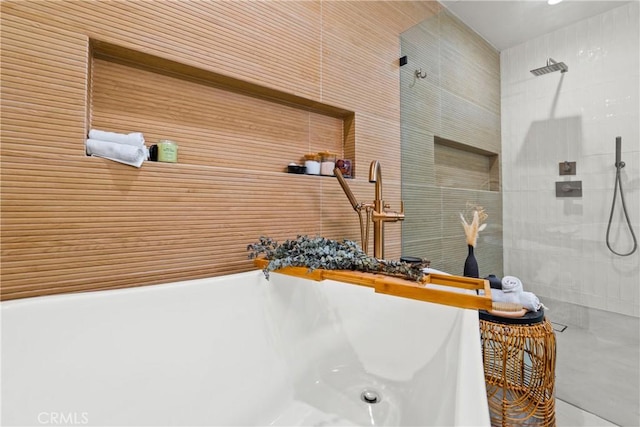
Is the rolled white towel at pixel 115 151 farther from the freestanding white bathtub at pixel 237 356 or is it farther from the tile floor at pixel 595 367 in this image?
the tile floor at pixel 595 367

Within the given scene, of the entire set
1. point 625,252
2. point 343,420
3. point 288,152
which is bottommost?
point 343,420

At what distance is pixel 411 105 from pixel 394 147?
359 millimetres

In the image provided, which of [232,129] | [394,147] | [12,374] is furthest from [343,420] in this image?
[394,147]

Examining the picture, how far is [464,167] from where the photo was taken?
6.75ft

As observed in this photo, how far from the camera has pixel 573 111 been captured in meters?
1.62

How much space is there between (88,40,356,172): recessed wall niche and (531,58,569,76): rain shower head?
119cm

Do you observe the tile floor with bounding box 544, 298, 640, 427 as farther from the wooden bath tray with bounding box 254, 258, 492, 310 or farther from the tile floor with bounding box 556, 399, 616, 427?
the wooden bath tray with bounding box 254, 258, 492, 310

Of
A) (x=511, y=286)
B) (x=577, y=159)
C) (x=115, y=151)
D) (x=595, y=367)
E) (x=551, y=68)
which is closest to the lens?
(x=115, y=151)

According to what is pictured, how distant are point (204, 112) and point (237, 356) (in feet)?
3.42

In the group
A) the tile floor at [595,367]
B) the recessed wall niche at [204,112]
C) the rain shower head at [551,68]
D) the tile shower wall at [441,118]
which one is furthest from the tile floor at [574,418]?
the rain shower head at [551,68]

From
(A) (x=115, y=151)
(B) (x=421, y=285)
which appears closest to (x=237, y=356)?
(B) (x=421, y=285)

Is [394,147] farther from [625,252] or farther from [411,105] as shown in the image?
[625,252]

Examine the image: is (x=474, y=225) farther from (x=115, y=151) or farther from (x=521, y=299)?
(x=115, y=151)

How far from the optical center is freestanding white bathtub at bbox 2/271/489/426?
0.69 meters
